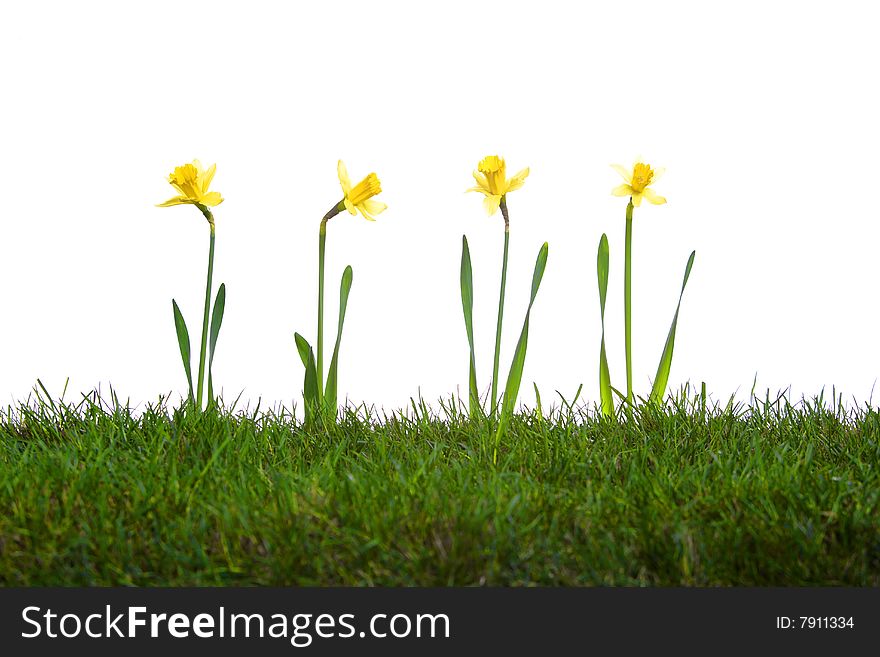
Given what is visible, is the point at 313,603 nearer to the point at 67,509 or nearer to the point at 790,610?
the point at 67,509

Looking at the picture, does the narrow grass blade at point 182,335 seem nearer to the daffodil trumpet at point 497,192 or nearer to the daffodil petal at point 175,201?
the daffodil petal at point 175,201

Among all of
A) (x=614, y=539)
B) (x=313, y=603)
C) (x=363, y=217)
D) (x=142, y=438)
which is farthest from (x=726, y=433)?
(x=142, y=438)

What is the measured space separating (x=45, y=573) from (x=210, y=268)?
3.75ft

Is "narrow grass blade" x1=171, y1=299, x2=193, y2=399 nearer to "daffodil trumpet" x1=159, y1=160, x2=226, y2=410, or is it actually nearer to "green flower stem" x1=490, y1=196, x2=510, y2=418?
"daffodil trumpet" x1=159, y1=160, x2=226, y2=410

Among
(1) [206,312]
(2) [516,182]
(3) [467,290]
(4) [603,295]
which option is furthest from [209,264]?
(4) [603,295]

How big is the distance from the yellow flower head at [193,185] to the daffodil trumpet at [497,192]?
0.73 m

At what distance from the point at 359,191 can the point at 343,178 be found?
0.18ft

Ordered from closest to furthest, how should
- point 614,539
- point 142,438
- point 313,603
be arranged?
point 313,603 → point 614,539 → point 142,438

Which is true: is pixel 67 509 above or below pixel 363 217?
below

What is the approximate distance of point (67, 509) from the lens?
1589 mm

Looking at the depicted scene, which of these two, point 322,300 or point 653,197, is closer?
point 322,300

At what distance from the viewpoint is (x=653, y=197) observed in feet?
8.43

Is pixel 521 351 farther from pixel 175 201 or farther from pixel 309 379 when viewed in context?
pixel 175 201

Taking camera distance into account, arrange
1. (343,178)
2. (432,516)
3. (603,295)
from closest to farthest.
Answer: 1. (432,516)
2. (343,178)
3. (603,295)
